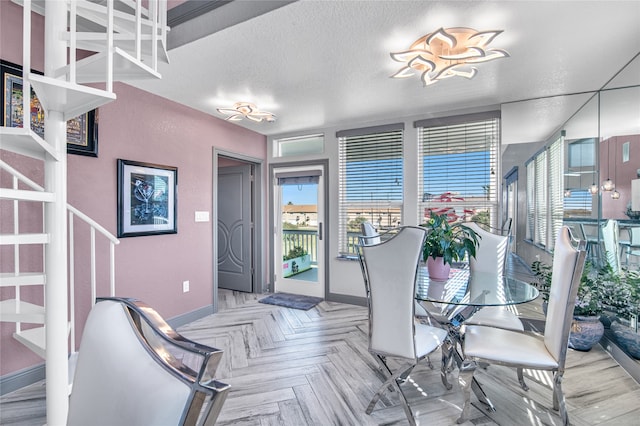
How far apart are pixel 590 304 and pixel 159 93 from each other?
4626 mm

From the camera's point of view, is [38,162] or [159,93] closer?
[38,162]

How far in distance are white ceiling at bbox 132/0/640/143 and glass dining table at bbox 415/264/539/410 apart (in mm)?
1694

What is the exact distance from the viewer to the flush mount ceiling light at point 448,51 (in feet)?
6.36

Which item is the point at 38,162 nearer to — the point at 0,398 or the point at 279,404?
the point at 0,398

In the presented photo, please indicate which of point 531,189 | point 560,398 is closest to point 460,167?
point 531,189

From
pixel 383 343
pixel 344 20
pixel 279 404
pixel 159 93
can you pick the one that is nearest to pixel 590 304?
pixel 383 343

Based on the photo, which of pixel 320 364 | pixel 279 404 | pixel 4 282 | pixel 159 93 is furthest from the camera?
pixel 159 93

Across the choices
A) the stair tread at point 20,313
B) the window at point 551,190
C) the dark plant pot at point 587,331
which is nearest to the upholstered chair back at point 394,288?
the stair tread at point 20,313

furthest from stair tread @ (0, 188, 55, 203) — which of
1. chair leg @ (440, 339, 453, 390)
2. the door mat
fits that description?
the door mat

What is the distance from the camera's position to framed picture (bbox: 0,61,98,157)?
1951mm

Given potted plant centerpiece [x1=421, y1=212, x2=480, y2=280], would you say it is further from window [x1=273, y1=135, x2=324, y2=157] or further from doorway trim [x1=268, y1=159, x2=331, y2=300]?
window [x1=273, y1=135, x2=324, y2=157]

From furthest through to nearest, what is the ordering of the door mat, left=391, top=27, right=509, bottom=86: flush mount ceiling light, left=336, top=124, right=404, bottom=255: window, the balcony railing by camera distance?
the balcony railing < the door mat < left=336, top=124, right=404, bottom=255: window < left=391, top=27, right=509, bottom=86: flush mount ceiling light

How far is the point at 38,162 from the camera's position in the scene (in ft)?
6.88

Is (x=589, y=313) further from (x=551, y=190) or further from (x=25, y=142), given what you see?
(x=25, y=142)
